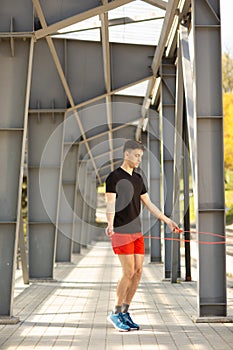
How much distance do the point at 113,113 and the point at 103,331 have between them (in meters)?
16.2

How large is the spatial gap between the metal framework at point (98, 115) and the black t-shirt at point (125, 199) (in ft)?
5.30

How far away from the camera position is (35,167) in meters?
18.2

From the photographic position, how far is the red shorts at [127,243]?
29.0 ft

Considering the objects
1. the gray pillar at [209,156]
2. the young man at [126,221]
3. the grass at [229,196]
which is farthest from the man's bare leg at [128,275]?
the grass at [229,196]

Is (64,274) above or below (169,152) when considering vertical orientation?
below

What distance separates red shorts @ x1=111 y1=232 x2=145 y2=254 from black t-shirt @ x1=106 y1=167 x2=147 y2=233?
64 millimetres

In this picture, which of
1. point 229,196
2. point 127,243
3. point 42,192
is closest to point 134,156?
point 127,243

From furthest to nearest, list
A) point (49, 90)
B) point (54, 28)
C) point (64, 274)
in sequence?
point (64, 274)
point (49, 90)
point (54, 28)

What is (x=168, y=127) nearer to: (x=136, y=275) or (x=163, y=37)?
(x=163, y=37)

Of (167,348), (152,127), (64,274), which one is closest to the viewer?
(167,348)

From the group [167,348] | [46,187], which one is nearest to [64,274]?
[46,187]

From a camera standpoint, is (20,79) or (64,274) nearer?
(20,79)

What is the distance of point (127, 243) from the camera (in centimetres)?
883

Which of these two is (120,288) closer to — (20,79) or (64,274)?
(20,79)
